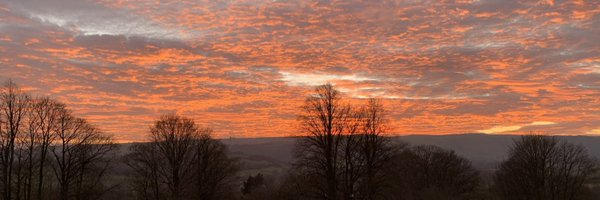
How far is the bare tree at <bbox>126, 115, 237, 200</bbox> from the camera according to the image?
2240 inches

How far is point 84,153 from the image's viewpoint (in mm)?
51031

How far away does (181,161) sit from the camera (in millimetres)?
56969

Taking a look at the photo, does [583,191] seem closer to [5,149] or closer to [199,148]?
[199,148]

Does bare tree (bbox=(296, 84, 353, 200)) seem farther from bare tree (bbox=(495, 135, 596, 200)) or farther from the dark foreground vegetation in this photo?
bare tree (bbox=(495, 135, 596, 200))

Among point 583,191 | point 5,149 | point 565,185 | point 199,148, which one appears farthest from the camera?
point 583,191

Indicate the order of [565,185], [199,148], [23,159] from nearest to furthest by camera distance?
[23,159], [199,148], [565,185]

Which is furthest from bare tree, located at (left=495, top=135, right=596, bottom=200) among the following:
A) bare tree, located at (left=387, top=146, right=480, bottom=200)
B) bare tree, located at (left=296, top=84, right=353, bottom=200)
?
bare tree, located at (left=296, top=84, right=353, bottom=200)

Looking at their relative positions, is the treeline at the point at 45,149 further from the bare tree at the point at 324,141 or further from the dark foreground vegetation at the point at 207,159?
the bare tree at the point at 324,141

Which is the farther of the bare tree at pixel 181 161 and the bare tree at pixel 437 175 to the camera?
the bare tree at pixel 437 175

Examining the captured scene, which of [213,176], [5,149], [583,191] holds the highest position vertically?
[5,149]

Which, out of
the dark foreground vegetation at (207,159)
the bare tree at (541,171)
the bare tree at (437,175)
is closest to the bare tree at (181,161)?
the dark foreground vegetation at (207,159)

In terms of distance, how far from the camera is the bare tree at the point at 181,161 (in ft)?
187

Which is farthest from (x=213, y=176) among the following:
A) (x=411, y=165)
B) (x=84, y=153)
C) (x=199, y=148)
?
(x=411, y=165)

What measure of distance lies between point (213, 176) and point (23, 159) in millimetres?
23442
